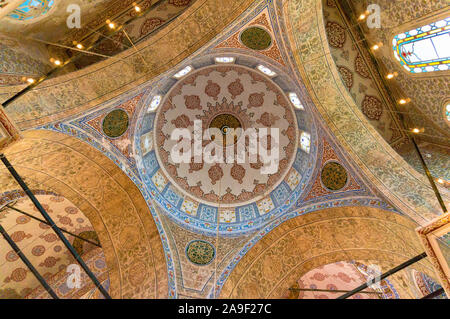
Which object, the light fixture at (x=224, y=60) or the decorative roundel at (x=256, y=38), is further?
the light fixture at (x=224, y=60)

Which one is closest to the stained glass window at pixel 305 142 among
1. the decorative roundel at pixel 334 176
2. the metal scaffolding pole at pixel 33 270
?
the decorative roundel at pixel 334 176

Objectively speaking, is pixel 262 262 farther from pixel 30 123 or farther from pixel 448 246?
pixel 30 123

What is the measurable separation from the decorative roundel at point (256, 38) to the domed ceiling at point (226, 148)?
44.2 inches

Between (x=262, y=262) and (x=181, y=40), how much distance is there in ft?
21.3

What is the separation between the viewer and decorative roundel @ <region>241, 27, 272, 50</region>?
23.6 feet

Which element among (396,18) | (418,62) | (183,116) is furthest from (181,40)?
(418,62)

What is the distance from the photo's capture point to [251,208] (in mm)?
9672

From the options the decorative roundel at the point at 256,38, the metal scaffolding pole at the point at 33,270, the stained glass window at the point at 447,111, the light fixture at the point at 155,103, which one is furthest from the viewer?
the light fixture at the point at 155,103

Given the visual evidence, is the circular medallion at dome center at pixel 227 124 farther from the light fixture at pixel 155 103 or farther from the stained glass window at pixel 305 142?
the stained glass window at pixel 305 142

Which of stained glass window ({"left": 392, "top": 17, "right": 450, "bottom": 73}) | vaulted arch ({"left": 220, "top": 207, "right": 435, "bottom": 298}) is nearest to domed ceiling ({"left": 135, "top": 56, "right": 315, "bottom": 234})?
vaulted arch ({"left": 220, "top": 207, "right": 435, "bottom": 298})

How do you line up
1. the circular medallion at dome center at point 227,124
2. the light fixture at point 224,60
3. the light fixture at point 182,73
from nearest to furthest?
1. the light fixture at point 224,60
2. the light fixture at point 182,73
3. the circular medallion at dome center at point 227,124

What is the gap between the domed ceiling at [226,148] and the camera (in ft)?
29.8

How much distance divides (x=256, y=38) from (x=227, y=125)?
3812 millimetres

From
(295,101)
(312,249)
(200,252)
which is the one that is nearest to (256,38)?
(295,101)
